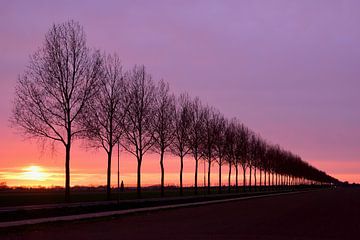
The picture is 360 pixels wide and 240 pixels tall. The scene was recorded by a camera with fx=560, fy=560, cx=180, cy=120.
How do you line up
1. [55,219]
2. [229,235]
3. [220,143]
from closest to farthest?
[229,235]
[55,219]
[220,143]

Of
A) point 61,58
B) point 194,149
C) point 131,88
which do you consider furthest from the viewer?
point 194,149

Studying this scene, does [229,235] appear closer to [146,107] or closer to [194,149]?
[146,107]

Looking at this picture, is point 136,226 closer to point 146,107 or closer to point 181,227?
point 181,227

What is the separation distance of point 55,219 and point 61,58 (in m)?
17.4

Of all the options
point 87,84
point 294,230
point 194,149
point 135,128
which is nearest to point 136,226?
point 294,230

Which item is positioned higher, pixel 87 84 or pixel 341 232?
pixel 87 84

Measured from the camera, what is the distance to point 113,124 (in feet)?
165

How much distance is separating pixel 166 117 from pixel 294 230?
1499 inches

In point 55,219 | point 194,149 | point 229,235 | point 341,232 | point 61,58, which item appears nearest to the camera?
point 229,235

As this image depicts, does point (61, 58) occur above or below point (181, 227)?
above

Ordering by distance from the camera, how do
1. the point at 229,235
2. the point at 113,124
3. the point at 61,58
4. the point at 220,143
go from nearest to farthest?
1. the point at 229,235
2. the point at 61,58
3. the point at 113,124
4. the point at 220,143

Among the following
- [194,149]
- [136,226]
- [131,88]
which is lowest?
[136,226]

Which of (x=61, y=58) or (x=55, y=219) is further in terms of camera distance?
(x=61, y=58)

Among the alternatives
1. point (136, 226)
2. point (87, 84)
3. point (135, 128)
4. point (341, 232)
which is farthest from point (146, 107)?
point (341, 232)
